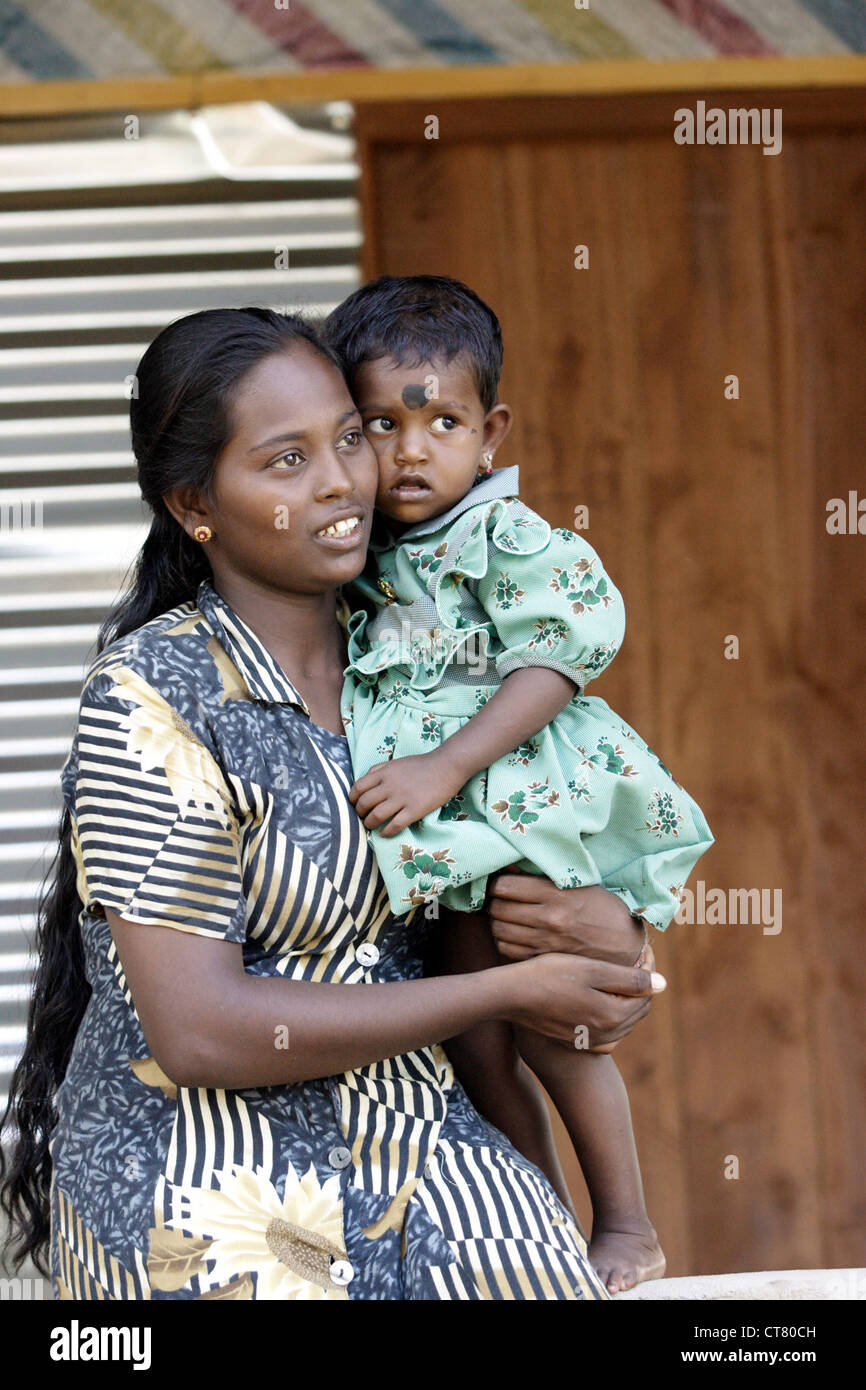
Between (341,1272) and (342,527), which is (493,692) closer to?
(342,527)

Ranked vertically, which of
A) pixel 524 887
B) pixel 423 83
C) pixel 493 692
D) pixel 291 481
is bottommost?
pixel 524 887

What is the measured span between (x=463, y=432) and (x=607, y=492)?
161cm

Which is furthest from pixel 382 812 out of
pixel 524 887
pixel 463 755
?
pixel 524 887

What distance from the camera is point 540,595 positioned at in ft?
6.47

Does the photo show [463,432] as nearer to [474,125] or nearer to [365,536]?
[365,536]

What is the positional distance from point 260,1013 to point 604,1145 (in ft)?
2.24

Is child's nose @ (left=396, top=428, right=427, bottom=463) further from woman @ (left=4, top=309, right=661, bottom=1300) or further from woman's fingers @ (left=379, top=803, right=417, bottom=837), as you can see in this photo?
woman's fingers @ (left=379, top=803, right=417, bottom=837)

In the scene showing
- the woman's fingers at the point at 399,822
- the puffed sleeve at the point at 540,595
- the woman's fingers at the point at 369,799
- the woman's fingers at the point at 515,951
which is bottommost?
the woman's fingers at the point at 515,951

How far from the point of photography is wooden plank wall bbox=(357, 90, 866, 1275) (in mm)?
3520

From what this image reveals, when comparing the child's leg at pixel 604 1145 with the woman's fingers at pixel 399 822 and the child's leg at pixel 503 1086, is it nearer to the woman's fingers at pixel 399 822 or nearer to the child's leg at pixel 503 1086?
the child's leg at pixel 503 1086

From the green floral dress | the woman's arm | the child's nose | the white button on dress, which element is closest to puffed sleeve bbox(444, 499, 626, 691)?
the green floral dress

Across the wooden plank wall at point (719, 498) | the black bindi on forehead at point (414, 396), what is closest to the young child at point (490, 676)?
the black bindi on forehead at point (414, 396)

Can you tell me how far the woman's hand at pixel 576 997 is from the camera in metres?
1.83

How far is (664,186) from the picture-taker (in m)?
3.55
